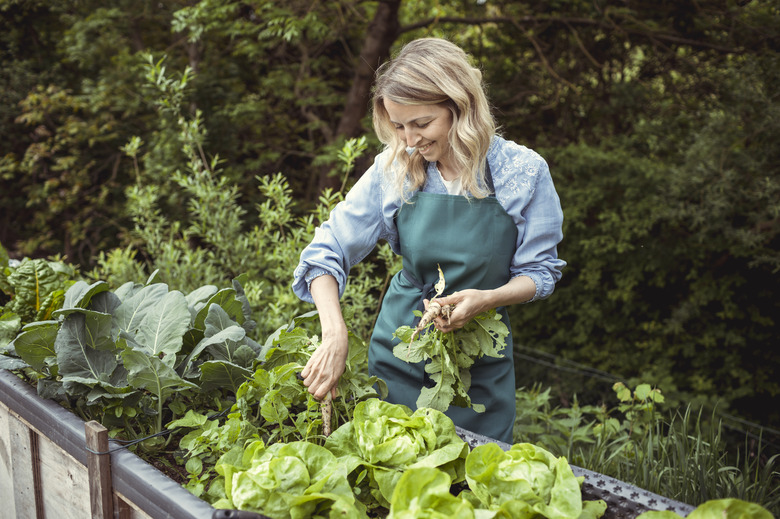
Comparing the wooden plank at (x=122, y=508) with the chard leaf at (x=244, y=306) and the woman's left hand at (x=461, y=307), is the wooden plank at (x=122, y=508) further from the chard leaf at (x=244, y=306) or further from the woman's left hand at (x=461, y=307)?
the woman's left hand at (x=461, y=307)

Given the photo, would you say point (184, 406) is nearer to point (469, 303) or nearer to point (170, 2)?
point (469, 303)

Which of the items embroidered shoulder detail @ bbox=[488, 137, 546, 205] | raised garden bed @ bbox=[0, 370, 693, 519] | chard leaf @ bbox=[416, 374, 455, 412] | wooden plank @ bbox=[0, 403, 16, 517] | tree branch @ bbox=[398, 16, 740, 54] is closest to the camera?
raised garden bed @ bbox=[0, 370, 693, 519]

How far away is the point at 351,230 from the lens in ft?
5.62

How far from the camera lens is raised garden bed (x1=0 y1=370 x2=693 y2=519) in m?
1.11

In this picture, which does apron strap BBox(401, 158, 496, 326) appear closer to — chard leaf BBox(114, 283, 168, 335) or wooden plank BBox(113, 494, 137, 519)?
chard leaf BBox(114, 283, 168, 335)

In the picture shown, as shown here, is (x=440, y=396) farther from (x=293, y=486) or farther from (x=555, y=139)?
(x=555, y=139)

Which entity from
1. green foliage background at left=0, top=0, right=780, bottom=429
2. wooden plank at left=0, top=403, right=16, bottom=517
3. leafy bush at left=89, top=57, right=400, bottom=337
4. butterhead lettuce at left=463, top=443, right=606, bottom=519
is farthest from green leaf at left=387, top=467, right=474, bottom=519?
green foliage background at left=0, top=0, right=780, bottom=429

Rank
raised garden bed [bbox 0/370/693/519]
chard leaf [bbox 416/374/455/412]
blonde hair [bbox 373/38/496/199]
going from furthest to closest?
blonde hair [bbox 373/38/496/199], chard leaf [bbox 416/374/455/412], raised garden bed [bbox 0/370/693/519]

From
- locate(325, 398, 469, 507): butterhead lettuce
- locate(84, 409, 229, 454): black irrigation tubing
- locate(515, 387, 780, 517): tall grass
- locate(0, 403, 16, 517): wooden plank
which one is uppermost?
locate(325, 398, 469, 507): butterhead lettuce

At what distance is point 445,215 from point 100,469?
3.50 ft

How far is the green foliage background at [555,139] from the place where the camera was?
4.79 meters

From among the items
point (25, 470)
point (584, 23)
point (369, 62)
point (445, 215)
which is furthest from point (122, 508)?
point (584, 23)

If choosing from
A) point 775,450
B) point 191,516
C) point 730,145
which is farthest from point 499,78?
point 191,516

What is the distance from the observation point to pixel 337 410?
4.78 ft
